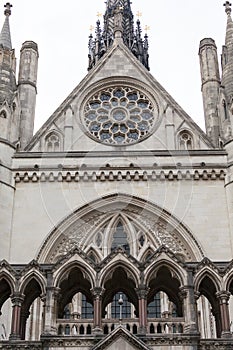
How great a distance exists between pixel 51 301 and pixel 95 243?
5.80m

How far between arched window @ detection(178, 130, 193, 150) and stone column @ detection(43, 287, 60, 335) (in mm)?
9110

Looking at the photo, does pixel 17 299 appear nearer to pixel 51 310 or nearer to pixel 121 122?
pixel 51 310

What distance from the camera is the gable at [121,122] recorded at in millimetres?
21844

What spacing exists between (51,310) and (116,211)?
21.7 feet

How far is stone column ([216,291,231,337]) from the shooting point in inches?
555

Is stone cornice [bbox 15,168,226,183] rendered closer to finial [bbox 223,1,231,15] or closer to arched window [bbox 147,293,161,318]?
arched window [bbox 147,293,161,318]

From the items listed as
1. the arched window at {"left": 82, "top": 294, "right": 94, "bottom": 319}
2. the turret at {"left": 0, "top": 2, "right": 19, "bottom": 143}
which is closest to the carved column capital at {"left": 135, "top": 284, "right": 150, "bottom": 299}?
the arched window at {"left": 82, "top": 294, "right": 94, "bottom": 319}

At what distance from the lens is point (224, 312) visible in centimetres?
1435

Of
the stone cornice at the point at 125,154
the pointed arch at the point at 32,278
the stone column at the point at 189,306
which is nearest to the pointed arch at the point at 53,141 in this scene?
the stone cornice at the point at 125,154

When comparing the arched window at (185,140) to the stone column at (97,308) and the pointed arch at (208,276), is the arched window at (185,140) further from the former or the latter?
the stone column at (97,308)

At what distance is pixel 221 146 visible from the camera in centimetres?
2114

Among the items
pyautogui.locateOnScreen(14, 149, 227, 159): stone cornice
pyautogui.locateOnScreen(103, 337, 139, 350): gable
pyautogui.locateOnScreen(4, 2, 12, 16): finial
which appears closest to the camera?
pyautogui.locateOnScreen(103, 337, 139, 350): gable

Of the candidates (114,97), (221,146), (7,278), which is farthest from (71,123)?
(7,278)

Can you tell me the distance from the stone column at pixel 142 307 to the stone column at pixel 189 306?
2.91ft
